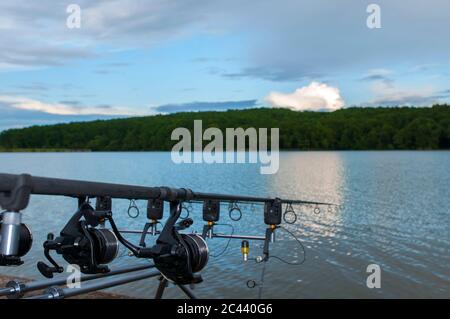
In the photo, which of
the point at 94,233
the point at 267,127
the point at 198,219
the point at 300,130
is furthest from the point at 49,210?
the point at 300,130

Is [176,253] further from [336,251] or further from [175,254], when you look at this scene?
[336,251]

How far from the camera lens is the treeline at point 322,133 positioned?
131125 millimetres

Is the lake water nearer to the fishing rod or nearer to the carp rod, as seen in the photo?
the fishing rod

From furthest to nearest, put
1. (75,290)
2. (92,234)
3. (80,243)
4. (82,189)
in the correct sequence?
(75,290) < (92,234) < (80,243) < (82,189)

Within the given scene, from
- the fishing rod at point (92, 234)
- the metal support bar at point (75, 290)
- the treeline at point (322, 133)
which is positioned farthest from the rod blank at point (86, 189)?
the treeline at point (322, 133)

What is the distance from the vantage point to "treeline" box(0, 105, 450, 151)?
13112 cm

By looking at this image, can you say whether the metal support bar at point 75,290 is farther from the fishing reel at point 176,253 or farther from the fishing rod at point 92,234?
the fishing reel at point 176,253

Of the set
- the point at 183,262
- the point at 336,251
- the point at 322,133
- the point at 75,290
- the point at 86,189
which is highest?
the point at 322,133

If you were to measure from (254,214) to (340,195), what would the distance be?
11708 millimetres

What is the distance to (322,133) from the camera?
141125 mm

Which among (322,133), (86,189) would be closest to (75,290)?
(86,189)

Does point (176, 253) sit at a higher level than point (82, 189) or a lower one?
lower

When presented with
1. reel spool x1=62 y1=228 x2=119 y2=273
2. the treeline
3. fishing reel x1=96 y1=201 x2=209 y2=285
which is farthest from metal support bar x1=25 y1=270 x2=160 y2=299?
the treeline
